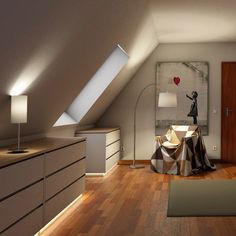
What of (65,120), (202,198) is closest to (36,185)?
(202,198)

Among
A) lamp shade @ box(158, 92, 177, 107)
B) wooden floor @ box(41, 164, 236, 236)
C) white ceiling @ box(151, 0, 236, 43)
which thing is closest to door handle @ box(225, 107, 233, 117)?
white ceiling @ box(151, 0, 236, 43)

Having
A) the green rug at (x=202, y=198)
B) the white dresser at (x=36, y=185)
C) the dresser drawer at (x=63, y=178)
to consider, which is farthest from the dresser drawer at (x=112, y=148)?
the white dresser at (x=36, y=185)

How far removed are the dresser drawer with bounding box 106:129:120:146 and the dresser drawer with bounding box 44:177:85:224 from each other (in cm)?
174

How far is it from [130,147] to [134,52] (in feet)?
7.03

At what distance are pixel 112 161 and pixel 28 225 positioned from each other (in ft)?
12.0

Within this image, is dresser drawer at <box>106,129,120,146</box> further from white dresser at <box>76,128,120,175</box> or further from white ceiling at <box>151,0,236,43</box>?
white ceiling at <box>151,0,236,43</box>

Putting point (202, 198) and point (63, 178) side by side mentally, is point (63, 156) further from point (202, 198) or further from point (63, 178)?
point (202, 198)

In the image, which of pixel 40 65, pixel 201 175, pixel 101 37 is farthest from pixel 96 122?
pixel 40 65

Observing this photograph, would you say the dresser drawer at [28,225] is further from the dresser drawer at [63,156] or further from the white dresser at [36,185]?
the dresser drawer at [63,156]

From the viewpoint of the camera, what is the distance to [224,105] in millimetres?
6812

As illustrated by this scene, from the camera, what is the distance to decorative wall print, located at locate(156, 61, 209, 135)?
6805mm

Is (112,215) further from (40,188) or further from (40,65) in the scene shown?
(40,65)

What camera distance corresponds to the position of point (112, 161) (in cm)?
621

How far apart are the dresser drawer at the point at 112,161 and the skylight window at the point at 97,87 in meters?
0.89
